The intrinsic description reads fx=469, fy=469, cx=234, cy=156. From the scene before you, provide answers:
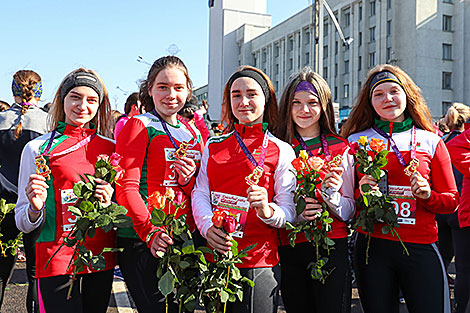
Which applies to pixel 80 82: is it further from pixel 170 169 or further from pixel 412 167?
pixel 412 167

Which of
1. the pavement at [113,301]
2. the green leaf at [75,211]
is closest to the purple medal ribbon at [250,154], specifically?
the green leaf at [75,211]

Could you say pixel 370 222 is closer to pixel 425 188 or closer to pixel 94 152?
pixel 425 188

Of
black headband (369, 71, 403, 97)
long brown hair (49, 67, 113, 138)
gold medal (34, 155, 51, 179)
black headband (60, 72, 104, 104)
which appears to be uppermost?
black headband (369, 71, 403, 97)

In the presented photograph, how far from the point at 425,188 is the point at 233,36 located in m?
69.2

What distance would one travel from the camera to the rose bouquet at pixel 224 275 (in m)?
2.53

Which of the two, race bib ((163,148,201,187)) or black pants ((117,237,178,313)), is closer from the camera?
black pants ((117,237,178,313))

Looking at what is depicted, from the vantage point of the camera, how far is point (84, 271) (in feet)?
9.52

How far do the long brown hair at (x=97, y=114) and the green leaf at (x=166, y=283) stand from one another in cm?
124

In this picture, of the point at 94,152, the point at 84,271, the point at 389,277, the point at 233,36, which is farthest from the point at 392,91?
the point at 233,36

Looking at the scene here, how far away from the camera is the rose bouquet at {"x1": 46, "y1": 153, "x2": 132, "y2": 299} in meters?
2.61

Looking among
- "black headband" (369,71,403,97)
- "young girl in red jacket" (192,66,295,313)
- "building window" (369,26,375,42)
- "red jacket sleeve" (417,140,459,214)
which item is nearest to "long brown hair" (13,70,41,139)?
"young girl in red jacket" (192,66,295,313)

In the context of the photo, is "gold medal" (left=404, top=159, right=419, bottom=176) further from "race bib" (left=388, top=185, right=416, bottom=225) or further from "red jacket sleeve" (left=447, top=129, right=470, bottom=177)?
"red jacket sleeve" (left=447, top=129, right=470, bottom=177)

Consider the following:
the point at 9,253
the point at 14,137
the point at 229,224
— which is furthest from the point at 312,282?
the point at 14,137

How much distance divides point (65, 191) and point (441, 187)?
2.47m
